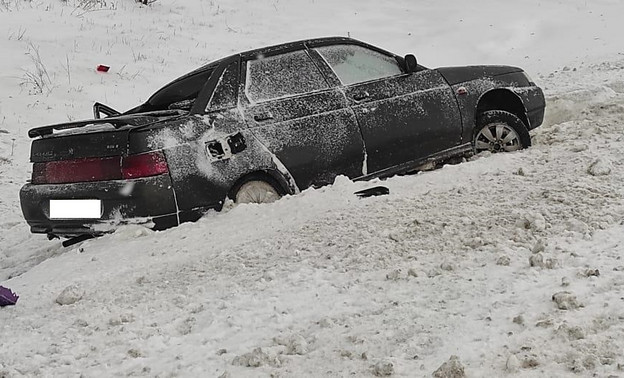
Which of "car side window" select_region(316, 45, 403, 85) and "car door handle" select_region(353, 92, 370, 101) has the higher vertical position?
"car side window" select_region(316, 45, 403, 85)

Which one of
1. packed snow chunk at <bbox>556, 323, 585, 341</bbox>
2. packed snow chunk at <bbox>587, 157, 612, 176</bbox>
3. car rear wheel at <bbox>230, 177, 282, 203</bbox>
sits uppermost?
car rear wheel at <bbox>230, 177, 282, 203</bbox>

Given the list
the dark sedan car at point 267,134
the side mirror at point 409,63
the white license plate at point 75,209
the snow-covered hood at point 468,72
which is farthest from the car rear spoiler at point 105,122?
the snow-covered hood at point 468,72

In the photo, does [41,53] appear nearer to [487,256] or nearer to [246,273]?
[246,273]

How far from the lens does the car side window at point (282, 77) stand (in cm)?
511

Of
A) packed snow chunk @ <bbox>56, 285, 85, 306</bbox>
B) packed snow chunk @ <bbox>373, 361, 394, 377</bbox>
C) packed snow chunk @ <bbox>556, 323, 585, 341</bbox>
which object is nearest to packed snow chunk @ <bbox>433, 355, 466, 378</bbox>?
packed snow chunk @ <bbox>373, 361, 394, 377</bbox>

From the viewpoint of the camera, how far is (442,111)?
583 centimetres

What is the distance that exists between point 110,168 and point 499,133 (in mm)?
3559

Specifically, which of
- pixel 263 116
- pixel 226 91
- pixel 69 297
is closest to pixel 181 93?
pixel 226 91

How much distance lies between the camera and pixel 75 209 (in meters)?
4.58

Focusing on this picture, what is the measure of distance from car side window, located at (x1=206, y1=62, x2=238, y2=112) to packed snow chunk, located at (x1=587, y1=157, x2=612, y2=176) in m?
2.68

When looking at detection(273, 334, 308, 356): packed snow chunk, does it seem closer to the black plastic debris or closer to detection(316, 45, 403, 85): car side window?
the black plastic debris

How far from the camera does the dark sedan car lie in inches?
175

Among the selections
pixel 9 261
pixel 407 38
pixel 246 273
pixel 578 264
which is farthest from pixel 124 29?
pixel 578 264

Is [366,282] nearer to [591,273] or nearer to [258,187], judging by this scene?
[591,273]
